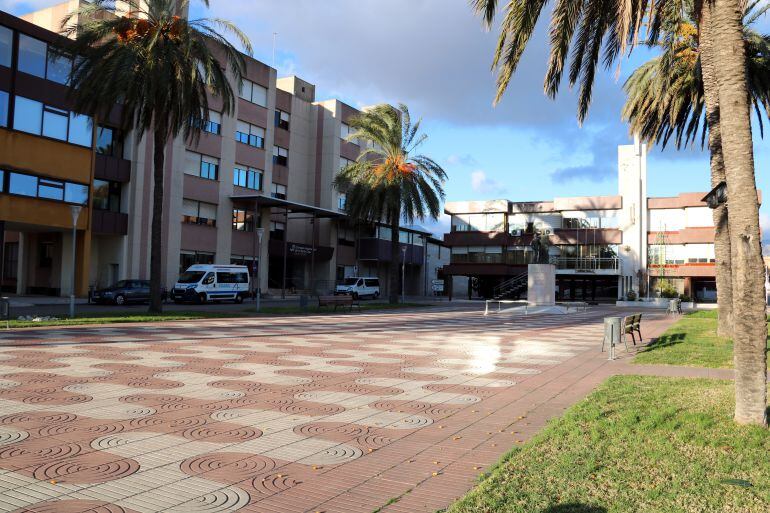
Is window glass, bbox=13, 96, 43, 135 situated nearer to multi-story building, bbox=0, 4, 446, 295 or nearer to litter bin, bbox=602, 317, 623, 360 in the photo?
multi-story building, bbox=0, 4, 446, 295

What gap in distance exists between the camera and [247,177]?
5112 centimetres

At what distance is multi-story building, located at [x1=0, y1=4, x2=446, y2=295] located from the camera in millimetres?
34031

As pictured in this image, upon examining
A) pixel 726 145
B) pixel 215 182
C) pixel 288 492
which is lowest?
pixel 288 492

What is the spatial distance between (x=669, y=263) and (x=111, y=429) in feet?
219

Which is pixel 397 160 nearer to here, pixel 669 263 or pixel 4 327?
pixel 4 327

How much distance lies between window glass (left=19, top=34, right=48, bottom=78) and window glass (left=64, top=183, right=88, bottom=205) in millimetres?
6251

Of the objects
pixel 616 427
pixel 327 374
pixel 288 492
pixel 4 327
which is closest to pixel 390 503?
pixel 288 492

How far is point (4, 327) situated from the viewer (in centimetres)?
1803

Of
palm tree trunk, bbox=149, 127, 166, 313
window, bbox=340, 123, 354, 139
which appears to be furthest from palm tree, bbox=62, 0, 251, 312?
window, bbox=340, 123, 354, 139

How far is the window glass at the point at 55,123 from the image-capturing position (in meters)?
34.8

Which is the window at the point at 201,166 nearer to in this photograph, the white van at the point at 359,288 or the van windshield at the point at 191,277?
the van windshield at the point at 191,277

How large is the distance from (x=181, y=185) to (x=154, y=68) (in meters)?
21.1

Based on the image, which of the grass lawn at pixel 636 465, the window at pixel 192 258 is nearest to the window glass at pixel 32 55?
the window at pixel 192 258

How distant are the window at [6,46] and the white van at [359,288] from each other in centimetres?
2780
